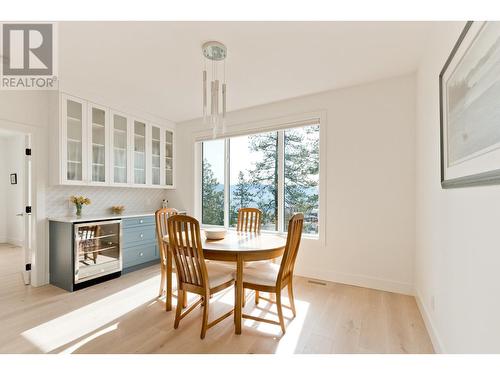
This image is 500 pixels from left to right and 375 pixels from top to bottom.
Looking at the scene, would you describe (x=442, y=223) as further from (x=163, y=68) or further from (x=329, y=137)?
(x=163, y=68)

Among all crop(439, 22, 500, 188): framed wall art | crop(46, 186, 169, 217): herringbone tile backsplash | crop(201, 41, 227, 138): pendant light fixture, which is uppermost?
crop(201, 41, 227, 138): pendant light fixture

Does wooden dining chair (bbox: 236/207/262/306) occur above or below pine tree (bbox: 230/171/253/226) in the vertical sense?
below

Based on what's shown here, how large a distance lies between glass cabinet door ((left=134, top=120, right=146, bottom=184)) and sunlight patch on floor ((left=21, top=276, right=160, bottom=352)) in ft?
6.00

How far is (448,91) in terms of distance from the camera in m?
1.58


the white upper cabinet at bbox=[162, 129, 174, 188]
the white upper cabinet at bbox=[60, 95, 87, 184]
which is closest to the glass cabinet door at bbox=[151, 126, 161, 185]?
the white upper cabinet at bbox=[162, 129, 174, 188]

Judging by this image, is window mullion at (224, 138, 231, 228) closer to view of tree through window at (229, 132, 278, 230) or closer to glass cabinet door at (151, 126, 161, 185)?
view of tree through window at (229, 132, 278, 230)

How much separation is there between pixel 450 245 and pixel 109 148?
4.11 meters

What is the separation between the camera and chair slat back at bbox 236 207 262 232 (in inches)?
124

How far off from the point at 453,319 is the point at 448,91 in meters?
1.46

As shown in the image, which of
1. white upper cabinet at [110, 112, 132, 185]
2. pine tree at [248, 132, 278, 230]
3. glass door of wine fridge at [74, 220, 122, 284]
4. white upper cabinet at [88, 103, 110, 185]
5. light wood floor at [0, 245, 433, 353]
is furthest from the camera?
pine tree at [248, 132, 278, 230]

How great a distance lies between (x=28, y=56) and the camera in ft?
7.72

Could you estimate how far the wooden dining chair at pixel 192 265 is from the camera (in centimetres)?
193

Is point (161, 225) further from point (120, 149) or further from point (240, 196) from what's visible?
point (120, 149)

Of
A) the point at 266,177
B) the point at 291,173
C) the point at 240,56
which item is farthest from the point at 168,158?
the point at 240,56
